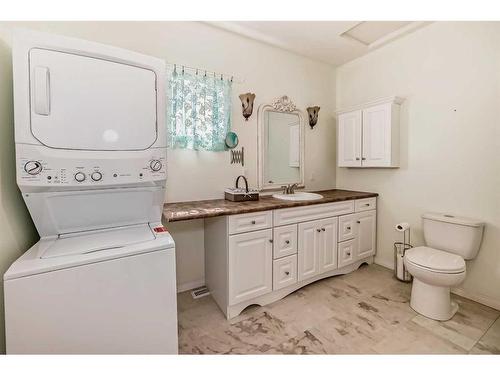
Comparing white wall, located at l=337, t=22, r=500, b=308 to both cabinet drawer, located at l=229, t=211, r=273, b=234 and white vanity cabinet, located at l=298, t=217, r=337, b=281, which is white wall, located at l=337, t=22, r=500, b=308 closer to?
white vanity cabinet, located at l=298, t=217, r=337, b=281

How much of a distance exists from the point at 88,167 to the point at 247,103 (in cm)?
152

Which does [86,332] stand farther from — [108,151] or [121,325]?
[108,151]

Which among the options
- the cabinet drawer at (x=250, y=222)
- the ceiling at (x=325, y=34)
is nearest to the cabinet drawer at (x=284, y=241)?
the cabinet drawer at (x=250, y=222)

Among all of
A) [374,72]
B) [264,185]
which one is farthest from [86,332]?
[374,72]

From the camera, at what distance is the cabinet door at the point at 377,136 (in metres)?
2.32

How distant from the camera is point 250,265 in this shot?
70.1 inches

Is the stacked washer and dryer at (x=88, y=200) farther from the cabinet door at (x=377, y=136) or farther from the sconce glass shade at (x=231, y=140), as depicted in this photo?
the cabinet door at (x=377, y=136)

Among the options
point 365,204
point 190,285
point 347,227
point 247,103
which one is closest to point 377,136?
point 365,204

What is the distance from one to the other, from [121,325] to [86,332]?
0.13 metres

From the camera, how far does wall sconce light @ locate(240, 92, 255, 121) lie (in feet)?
7.32

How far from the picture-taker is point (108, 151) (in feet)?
4.03

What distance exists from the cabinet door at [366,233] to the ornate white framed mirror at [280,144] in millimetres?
755

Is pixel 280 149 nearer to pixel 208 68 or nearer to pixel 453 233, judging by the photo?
pixel 208 68

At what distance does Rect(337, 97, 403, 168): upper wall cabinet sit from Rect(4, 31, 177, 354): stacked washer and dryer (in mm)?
2104
